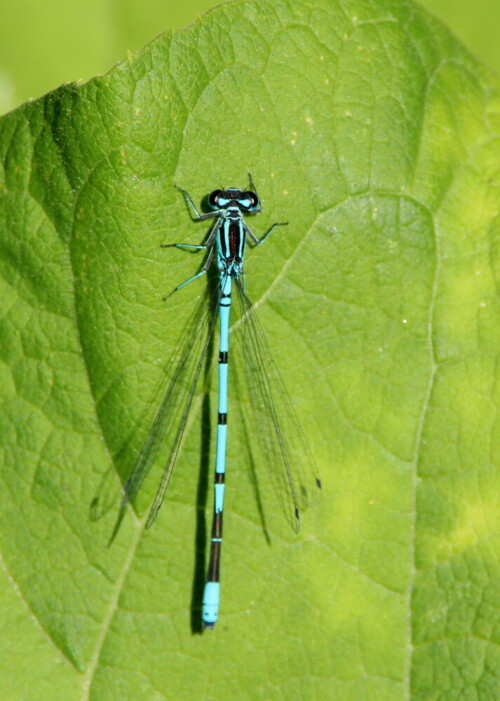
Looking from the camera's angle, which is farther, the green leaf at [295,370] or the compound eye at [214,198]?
the compound eye at [214,198]

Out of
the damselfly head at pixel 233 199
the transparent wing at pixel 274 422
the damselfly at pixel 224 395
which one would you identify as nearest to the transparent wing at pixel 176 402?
the damselfly at pixel 224 395

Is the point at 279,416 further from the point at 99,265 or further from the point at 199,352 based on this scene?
the point at 99,265

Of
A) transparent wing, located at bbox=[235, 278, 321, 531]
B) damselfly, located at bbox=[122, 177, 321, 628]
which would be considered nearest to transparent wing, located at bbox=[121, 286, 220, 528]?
damselfly, located at bbox=[122, 177, 321, 628]

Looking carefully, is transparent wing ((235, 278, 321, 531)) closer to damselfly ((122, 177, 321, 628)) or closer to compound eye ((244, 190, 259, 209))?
damselfly ((122, 177, 321, 628))

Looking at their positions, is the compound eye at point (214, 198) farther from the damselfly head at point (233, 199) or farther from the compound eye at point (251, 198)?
the compound eye at point (251, 198)

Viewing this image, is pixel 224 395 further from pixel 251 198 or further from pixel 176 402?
pixel 251 198

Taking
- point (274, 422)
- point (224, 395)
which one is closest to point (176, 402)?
point (224, 395)

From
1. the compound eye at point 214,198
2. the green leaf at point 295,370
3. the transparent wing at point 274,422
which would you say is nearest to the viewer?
the green leaf at point 295,370
